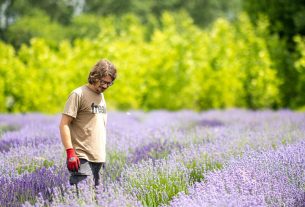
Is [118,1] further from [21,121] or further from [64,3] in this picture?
[21,121]

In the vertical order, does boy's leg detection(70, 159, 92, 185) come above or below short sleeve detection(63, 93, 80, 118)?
below

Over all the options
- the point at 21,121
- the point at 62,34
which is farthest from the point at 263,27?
the point at 62,34

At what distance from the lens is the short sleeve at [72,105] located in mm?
3269

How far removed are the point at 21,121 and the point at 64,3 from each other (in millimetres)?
21739

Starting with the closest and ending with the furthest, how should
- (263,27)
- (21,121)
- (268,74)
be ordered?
(21,121) → (268,74) → (263,27)

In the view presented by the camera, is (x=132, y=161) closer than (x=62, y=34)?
Yes

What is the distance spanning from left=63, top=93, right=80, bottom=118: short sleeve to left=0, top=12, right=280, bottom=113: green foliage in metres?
9.73

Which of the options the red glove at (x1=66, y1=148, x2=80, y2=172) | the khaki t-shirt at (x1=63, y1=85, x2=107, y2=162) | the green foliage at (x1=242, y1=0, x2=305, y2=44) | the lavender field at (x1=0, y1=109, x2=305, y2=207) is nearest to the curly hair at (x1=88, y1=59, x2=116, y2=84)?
the khaki t-shirt at (x1=63, y1=85, x2=107, y2=162)

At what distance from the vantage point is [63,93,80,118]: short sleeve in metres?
3.27

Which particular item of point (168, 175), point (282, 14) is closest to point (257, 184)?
point (168, 175)

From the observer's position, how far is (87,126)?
342 cm

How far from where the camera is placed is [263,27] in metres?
13.1

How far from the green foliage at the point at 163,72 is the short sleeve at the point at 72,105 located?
9732 millimetres

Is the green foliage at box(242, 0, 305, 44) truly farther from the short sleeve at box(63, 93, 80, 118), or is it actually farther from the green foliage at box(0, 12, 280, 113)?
the short sleeve at box(63, 93, 80, 118)
